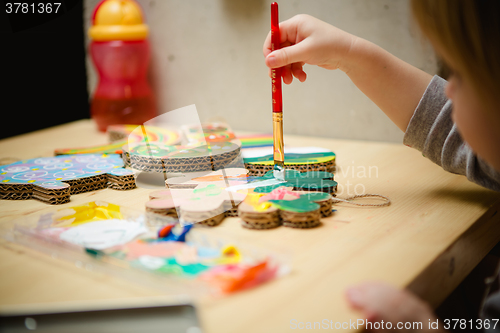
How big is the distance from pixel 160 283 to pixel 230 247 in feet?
0.25

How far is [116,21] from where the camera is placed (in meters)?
0.98

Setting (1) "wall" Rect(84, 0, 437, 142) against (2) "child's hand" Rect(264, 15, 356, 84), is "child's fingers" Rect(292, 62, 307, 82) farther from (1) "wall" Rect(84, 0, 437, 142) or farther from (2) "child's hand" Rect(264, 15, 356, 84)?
(1) "wall" Rect(84, 0, 437, 142)

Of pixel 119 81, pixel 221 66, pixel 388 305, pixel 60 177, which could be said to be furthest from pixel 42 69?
pixel 388 305

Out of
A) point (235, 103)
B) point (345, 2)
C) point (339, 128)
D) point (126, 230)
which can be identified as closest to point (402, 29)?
point (345, 2)

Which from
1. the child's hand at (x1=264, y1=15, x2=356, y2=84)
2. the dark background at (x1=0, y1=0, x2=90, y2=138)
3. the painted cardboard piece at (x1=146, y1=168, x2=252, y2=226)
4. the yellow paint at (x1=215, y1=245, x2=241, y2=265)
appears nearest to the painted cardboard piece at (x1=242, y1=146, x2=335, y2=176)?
the painted cardboard piece at (x1=146, y1=168, x2=252, y2=226)

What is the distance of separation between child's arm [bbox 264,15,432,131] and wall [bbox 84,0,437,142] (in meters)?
0.22

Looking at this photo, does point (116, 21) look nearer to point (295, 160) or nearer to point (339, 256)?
point (295, 160)

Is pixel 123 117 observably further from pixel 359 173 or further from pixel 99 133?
pixel 359 173

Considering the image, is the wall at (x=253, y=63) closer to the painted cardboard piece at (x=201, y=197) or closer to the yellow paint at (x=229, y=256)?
the painted cardboard piece at (x=201, y=197)

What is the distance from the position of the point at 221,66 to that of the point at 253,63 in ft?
0.30

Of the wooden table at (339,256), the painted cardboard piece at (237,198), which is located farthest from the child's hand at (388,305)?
the painted cardboard piece at (237,198)

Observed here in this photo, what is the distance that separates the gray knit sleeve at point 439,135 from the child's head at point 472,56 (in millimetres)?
157

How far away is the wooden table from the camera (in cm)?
35

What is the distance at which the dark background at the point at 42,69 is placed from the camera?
1063 millimetres
